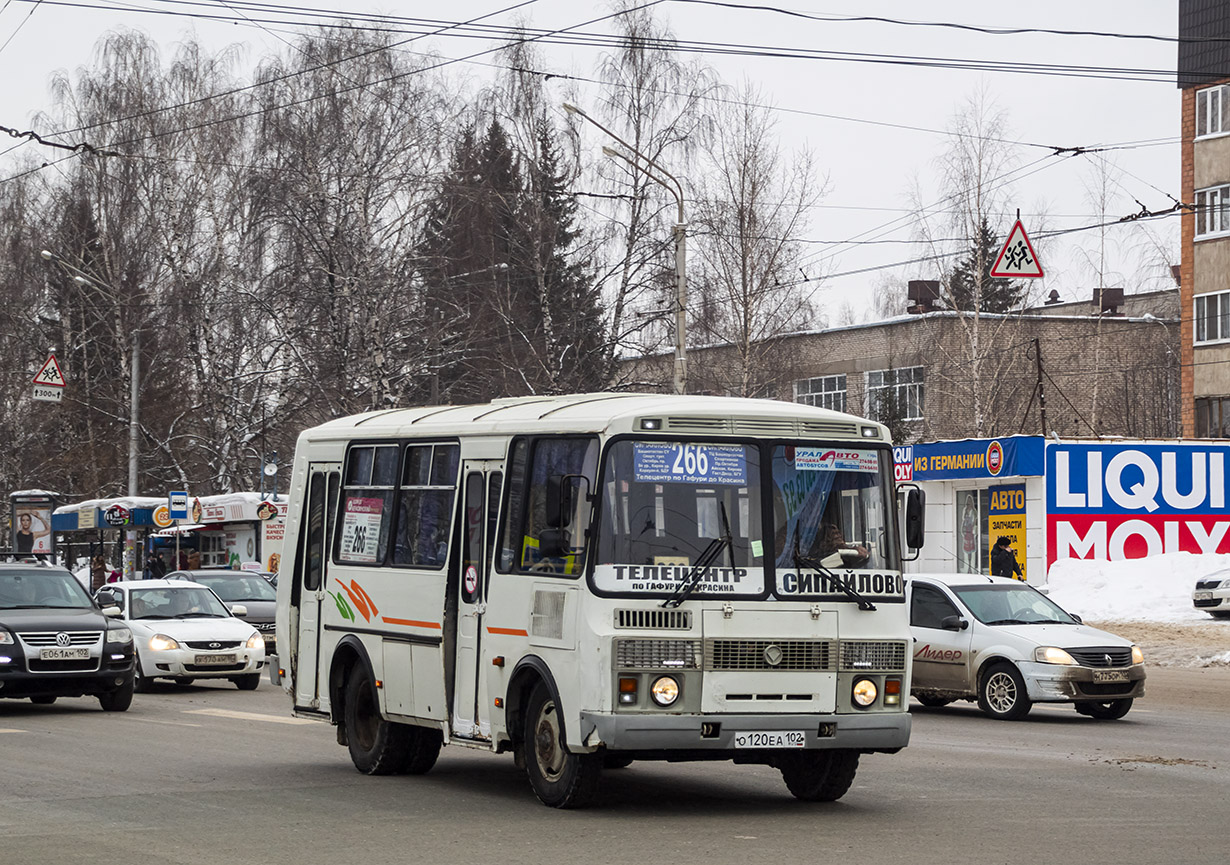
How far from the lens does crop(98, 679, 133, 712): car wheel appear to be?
65.0ft

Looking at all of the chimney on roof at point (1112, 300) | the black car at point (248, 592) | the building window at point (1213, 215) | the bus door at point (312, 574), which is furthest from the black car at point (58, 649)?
the chimney on roof at point (1112, 300)

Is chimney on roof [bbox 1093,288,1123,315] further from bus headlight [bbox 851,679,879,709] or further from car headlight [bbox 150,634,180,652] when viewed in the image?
bus headlight [bbox 851,679,879,709]

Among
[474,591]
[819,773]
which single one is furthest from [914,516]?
[474,591]

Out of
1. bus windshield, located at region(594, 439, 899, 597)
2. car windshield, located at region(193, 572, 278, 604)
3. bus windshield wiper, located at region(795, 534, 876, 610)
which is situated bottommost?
car windshield, located at region(193, 572, 278, 604)

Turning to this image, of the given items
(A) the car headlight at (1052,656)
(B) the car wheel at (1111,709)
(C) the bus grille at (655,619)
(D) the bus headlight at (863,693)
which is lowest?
(B) the car wheel at (1111,709)

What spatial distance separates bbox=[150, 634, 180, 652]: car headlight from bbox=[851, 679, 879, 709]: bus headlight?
14.0m

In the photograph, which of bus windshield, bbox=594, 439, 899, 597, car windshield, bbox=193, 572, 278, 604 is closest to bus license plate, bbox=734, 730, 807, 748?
bus windshield, bbox=594, 439, 899, 597

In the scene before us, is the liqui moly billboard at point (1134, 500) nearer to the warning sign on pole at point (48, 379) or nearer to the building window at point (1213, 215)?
the building window at point (1213, 215)

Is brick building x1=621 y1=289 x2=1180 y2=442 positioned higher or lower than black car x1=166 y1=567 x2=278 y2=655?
higher

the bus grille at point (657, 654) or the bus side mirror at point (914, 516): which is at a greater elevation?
the bus side mirror at point (914, 516)

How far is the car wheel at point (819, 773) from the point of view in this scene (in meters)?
11.6

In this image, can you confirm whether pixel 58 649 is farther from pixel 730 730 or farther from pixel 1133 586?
pixel 1133 586

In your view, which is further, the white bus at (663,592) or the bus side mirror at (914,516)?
the bus side mirror at (914,516)

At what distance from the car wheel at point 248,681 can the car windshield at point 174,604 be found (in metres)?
0.97
